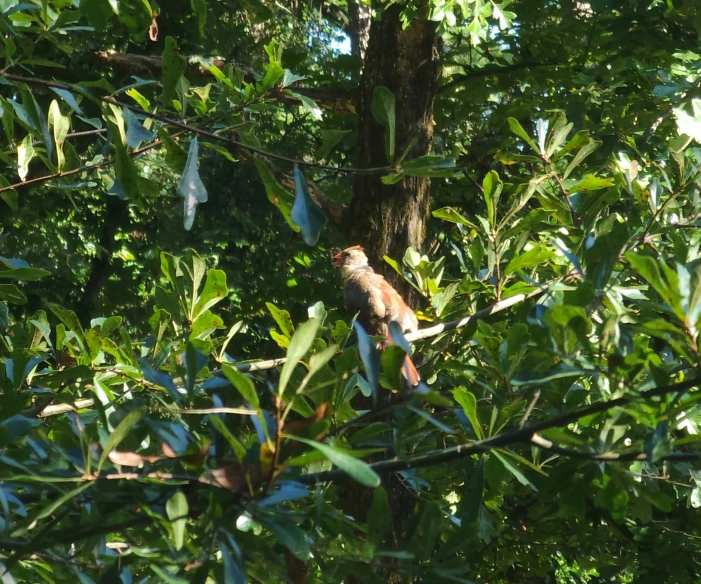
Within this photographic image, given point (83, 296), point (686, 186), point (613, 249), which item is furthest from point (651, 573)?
point (83, 296)

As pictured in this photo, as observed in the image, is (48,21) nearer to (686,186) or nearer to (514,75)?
(686,186)

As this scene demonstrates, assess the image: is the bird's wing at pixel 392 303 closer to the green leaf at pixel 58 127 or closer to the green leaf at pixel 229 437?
the green leaf at pixel 58 127

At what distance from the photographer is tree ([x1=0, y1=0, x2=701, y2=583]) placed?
1.04 m

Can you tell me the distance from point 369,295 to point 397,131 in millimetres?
868

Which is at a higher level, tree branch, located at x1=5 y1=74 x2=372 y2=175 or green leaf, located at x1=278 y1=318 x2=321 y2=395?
tree branch, located at x1=5 y1=74 x2=372 y2=175

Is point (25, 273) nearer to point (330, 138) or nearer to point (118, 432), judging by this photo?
point (330, 138)

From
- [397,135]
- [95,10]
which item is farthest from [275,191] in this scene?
[397,135]

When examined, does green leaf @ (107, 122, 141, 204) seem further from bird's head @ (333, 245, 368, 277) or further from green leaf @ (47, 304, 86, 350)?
bird's head @ (333, 245, 368, 277)

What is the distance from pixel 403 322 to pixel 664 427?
2.65m

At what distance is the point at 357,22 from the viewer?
8.65 m

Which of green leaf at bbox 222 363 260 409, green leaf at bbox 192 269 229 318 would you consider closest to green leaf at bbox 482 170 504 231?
green leaf at bbox 192 269 229 318

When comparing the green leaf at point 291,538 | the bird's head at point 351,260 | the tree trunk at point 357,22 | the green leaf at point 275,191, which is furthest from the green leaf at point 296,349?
the tree trunk at point 357,22

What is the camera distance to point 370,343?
1.11 meters

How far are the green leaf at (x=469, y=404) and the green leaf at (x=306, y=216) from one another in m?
0.38
